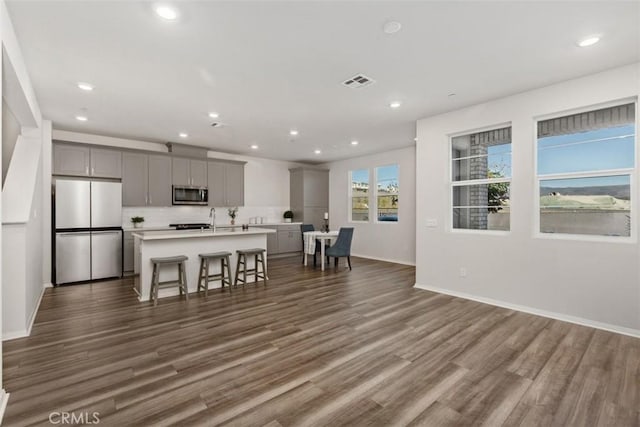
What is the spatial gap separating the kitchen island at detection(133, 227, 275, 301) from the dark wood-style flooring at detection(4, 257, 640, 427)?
0.50 m

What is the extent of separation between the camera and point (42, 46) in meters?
2.71

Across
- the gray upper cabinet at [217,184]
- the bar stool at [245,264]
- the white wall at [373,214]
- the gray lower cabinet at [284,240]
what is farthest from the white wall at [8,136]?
the white wall at [373,214]

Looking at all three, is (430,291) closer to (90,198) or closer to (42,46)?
(42,46)

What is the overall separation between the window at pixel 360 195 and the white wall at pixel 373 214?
0.15 metres

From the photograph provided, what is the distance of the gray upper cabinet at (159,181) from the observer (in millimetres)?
6230

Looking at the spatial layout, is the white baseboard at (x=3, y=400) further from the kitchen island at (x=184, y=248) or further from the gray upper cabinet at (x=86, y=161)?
the gray upper cabinet at (x=86, y=161)

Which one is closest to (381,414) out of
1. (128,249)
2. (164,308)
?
(164,308)

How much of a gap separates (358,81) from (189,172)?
15.6ft

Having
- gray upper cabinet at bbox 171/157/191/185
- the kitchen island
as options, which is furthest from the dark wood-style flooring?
gray upper cabinet at bbox 171/157/191/185

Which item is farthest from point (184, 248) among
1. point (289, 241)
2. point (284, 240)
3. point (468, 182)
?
point (468, 182)

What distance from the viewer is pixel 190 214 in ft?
23.4

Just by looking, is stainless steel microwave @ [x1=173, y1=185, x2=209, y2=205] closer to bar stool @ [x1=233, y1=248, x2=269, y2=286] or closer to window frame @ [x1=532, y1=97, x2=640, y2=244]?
bar stool @ [x1=233, y1=248, x2=269, y2=286]

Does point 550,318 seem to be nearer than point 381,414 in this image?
No

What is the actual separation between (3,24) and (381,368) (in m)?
3.80
